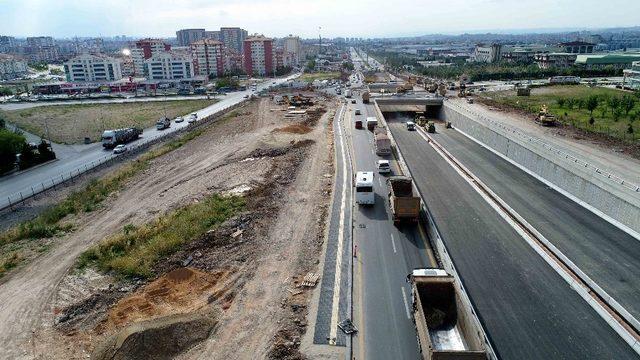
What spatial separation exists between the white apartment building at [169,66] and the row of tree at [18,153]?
305 ft

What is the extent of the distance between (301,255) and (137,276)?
31.0 ft

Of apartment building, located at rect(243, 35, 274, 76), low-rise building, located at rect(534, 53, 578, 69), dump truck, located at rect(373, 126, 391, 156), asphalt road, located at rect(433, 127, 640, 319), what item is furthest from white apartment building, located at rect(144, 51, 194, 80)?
low-rise building, located at rect(534, 53, 578, 69)

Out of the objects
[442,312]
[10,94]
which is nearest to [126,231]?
[442,312]

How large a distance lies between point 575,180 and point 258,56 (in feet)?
470

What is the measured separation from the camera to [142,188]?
4019cm

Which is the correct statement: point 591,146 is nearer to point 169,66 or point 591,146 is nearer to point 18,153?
point 18,153

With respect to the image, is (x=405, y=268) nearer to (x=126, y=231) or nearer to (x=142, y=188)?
(x=126, y=231)

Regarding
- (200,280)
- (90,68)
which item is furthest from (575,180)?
(90,68)

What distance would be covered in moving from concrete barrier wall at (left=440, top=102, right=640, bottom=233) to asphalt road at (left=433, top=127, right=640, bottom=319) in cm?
71

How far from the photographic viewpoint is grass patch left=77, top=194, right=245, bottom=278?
80.8 ft

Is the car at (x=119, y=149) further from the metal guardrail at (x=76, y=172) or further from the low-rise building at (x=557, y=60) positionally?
the low-rise building at (x=557, y=60)

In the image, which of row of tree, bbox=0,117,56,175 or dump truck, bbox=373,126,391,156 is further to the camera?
row of tree, bbox=0,117,56,175

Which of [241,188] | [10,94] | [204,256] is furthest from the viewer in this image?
[10,94]

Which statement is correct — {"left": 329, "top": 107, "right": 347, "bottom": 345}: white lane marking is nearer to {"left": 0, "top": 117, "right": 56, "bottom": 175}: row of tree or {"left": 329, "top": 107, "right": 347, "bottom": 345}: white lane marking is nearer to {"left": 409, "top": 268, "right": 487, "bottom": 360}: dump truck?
{"left": 409, "top": 268, "right": 487, "bottom": 360}: dump truck
